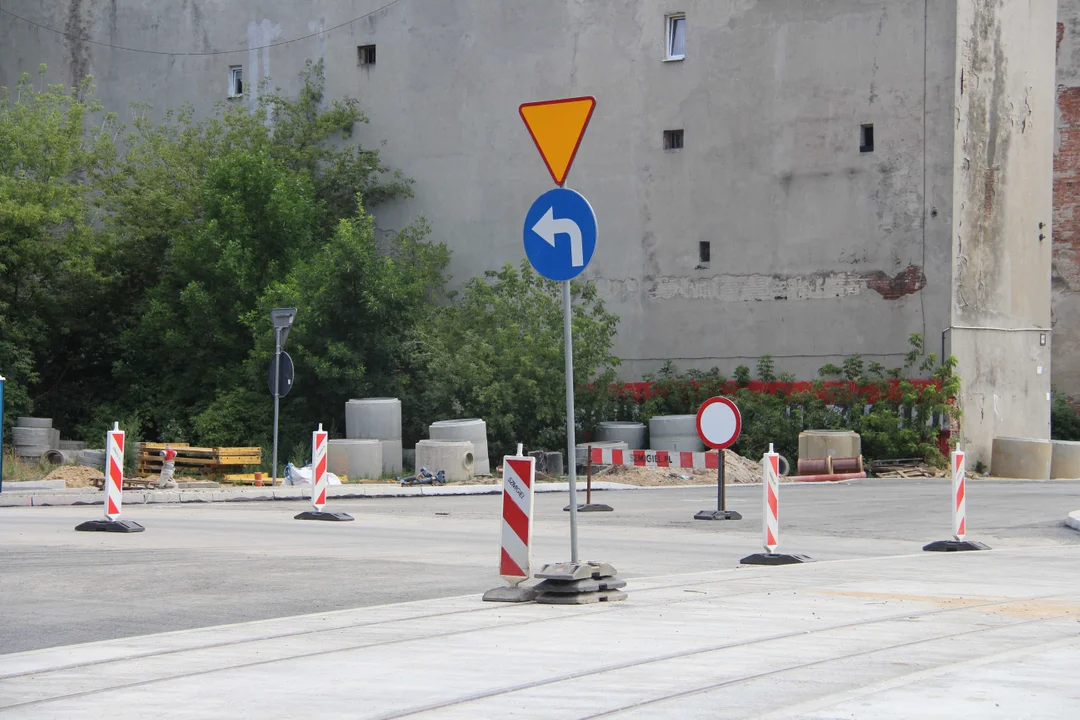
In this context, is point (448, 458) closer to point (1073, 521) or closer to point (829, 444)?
point (829, 444)

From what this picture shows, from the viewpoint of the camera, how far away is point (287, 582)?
11.6 meters

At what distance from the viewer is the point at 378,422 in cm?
3200

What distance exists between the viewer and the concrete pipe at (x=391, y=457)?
31.5 meters

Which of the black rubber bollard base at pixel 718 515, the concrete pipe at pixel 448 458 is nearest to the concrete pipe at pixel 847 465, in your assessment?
the concrete pipe at pixel 448 458

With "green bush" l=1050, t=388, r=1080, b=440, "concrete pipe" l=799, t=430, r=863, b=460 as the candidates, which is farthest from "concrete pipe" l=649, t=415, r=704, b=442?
"green bush" l=1050, t=388, r=1080, b=440

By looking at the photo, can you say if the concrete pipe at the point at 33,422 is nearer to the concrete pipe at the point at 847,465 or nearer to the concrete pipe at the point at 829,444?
the concrete pipe at the point at 829,444

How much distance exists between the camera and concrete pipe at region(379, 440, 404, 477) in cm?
3147

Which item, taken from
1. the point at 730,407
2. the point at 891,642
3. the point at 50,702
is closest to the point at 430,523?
the point at 730,407

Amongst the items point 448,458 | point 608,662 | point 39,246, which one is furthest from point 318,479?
point 39,246

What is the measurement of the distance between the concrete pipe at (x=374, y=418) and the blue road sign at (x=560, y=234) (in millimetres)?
22232

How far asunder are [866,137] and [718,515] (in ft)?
62.2

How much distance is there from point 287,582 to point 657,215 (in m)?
27.7

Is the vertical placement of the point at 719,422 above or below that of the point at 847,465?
above

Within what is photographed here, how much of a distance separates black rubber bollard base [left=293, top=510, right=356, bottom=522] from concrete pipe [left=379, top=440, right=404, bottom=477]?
12.0m
